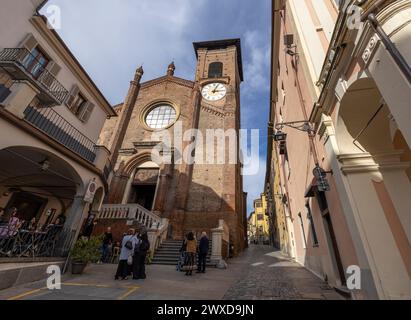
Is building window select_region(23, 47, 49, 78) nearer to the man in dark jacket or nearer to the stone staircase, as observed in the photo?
the man in dark jacket

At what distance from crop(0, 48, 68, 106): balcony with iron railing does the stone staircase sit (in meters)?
8.79

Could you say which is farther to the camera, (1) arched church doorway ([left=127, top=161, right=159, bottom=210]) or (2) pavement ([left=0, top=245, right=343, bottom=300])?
(1) arched church doorway ([left=127, top=161, right=159, bottom=210])

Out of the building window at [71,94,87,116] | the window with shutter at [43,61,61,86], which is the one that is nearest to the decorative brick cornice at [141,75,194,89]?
the building window at [71,94,87,116]

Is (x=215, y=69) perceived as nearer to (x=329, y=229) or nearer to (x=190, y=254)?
(x=190, y=254)

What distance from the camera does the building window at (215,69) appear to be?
78.6ft

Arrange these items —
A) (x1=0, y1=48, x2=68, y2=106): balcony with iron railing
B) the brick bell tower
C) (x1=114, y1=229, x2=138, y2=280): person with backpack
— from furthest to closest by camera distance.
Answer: the brick bell tower → (x1=0, y1=48, x2=68, y2=106): balcony with iron railing → (x1=114, y1=229, x2=138, y2=280): person with backpack

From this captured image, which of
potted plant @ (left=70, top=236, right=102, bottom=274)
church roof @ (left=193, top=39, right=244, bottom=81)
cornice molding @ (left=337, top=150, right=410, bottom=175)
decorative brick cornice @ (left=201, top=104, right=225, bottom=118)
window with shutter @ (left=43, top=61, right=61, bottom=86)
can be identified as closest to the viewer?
cornice molding @ (left=337, top=150, right=410, bottom=175)

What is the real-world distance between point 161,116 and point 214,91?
6584 mm

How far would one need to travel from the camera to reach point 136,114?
814 inches

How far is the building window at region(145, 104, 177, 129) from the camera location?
64.8 feet

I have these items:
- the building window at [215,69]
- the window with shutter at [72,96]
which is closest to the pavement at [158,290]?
the window with shutter at [72,96]

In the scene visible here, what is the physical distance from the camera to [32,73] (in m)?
8.23

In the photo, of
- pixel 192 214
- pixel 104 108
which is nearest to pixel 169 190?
pixel 192 214

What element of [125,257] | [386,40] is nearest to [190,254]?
[125,257]
